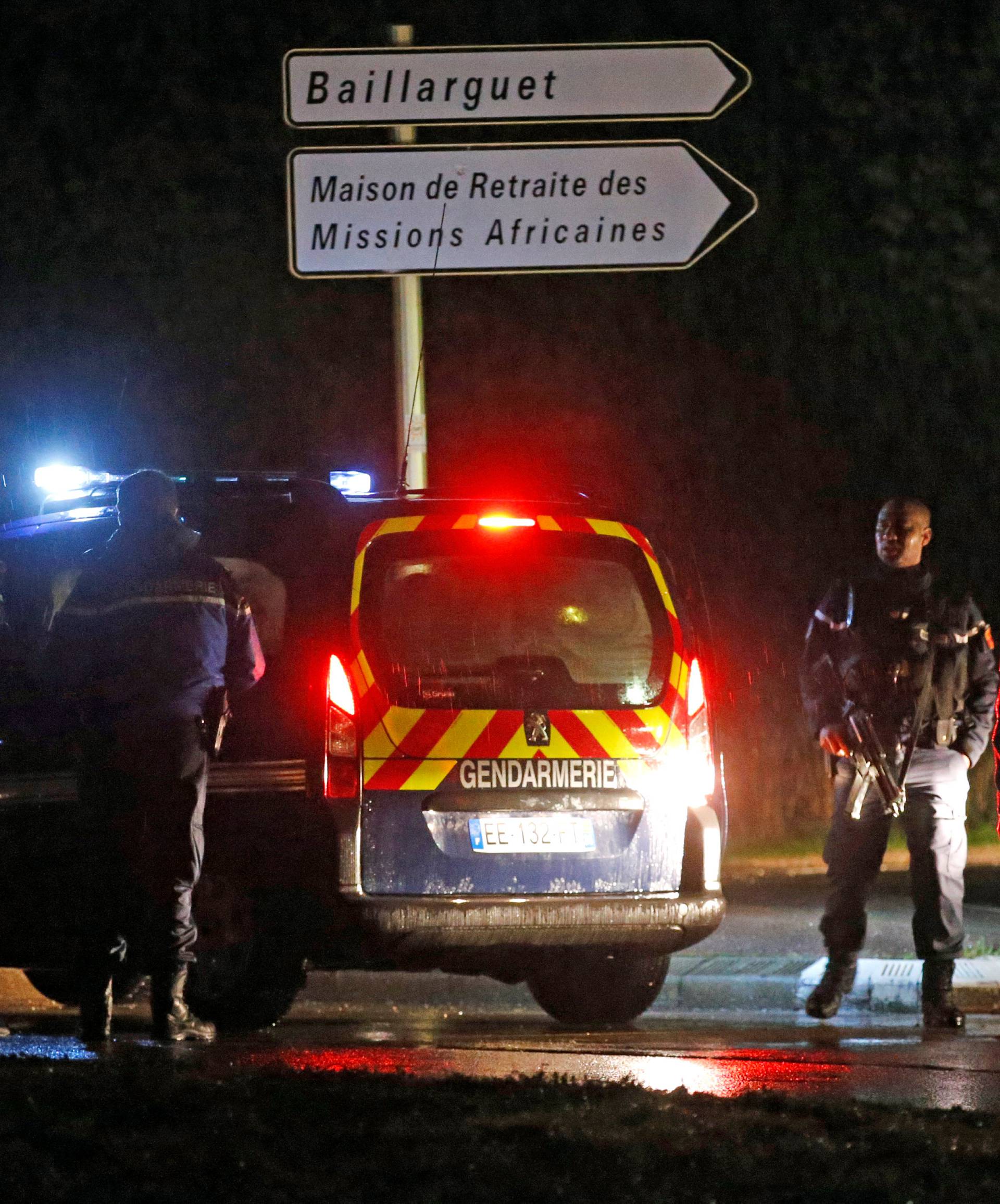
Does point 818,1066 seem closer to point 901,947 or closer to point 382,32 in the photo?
point 901,947

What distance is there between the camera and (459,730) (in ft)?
21.1

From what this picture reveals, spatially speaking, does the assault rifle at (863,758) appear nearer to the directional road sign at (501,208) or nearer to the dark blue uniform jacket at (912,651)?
the dark blue uniform jacket at (912,651)

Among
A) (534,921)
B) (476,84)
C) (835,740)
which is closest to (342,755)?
(534,921)

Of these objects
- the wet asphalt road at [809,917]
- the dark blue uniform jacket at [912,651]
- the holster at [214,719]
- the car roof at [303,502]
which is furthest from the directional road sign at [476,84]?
the wet asphalt road at [809,917]

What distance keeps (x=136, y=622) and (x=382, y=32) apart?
3.49 meters

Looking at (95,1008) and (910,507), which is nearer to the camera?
(95,1008)

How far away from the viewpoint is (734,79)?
29.6 feet

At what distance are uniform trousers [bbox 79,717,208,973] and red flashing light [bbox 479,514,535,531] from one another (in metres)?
1.06

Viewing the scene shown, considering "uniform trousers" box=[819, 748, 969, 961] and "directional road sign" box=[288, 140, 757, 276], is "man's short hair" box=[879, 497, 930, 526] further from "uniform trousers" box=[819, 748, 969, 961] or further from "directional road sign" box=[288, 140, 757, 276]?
"directional road sign" box=[288, 140, 757, 276]

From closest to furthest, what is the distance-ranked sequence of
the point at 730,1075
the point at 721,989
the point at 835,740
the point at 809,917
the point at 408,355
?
the point at 730,1075 → the point at 835,740 → the point at 721,989 → the point at 408,355 → the point at 809,917

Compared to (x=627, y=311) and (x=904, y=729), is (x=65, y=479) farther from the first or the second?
(x=627, y=311)

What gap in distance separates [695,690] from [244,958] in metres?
1.61

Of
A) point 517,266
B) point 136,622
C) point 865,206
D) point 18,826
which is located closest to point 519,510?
point 136,622

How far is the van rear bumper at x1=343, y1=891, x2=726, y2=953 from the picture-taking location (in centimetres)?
635
